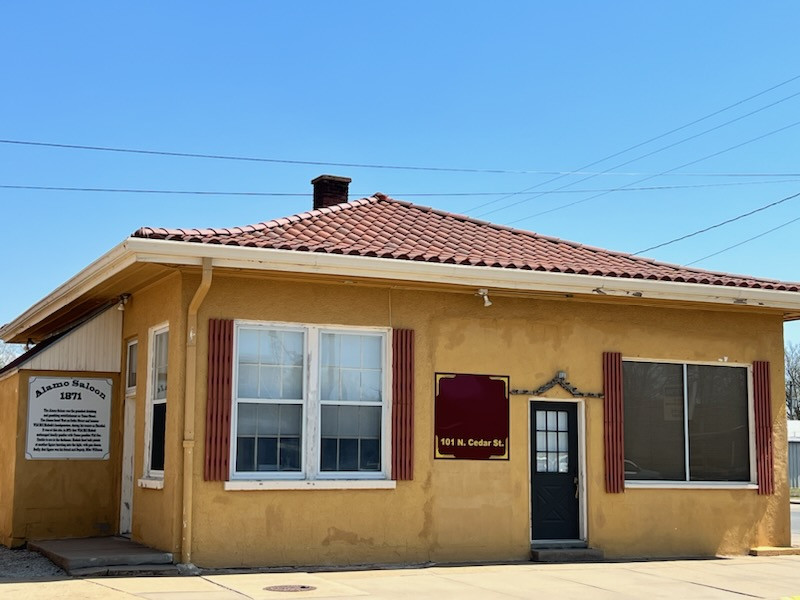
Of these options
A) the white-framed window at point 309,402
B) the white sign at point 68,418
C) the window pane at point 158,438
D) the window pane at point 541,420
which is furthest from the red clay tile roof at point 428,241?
the white sign at point 68,418

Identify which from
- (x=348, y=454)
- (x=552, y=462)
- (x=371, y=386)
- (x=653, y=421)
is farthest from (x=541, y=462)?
(x=348, y=454)

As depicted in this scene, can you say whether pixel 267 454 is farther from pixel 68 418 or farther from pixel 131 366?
pixel 68 418

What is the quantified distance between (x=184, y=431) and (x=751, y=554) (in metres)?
8.16

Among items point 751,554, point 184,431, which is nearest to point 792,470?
point 751,554

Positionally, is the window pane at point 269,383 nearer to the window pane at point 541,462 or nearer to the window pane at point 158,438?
the window pane at point 158,438

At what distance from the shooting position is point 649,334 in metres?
14.2

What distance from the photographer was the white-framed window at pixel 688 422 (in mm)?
14195

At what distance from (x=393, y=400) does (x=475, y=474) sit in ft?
4.80

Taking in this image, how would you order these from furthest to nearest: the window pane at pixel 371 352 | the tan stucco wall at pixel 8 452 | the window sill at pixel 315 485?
the tan stucco wall at pixel 8 452 < the window pane at pixel 371 352 < the window sill at pixel 315 485

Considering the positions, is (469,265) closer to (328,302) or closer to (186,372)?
(328,302)

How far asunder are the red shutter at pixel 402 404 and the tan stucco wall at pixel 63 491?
4185mm

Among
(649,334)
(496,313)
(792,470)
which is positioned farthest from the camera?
(792,470)

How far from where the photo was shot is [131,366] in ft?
46.5

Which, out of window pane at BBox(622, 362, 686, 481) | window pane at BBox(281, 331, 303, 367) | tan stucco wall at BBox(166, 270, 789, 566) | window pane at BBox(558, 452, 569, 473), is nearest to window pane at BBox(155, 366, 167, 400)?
tan stucco wall at BBox(166, 270, 789, 566)
